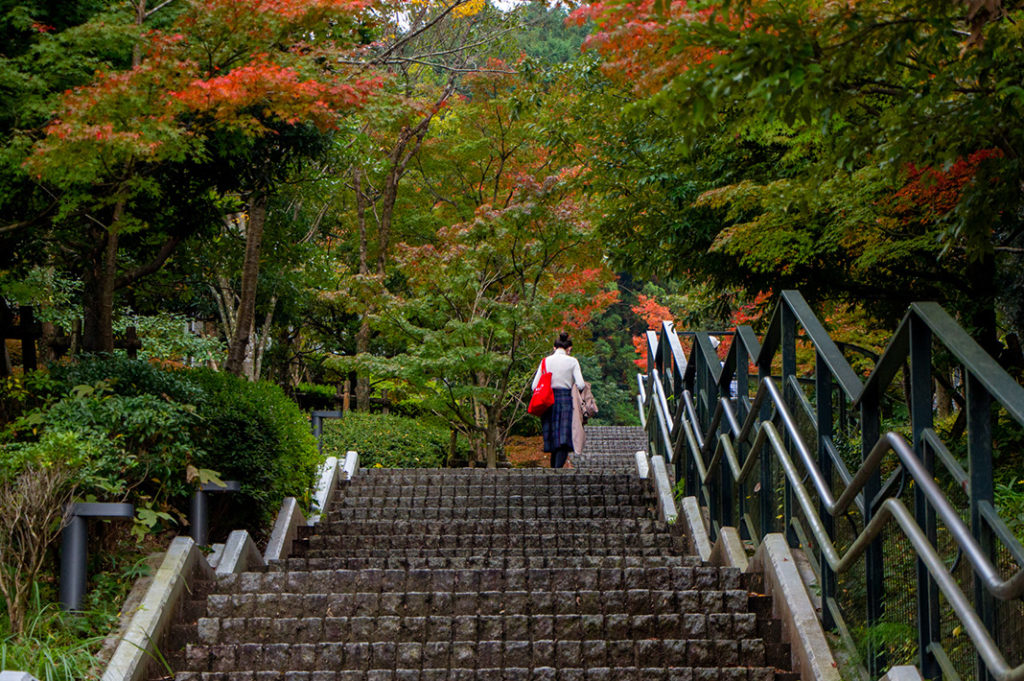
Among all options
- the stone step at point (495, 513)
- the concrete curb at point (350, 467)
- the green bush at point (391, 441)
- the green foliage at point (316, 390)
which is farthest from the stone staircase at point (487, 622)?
the green foliage at point (316, 390)

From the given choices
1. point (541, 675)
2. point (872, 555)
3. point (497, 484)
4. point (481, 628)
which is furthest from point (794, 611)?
point (497, 484)

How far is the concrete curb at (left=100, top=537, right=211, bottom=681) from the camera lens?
4.36m

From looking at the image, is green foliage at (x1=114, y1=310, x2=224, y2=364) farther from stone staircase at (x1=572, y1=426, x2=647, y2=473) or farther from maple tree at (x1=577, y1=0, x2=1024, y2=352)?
maple tree at (x1=577, y1=0, x2=1024, y2=352)

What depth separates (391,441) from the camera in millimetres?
15070

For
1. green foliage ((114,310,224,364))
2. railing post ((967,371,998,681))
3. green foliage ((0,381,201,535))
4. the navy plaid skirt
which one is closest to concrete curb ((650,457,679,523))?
the navy plaid skirt

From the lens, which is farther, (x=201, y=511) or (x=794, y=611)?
(x=201, y=511)

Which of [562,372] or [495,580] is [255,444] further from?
[562,372]

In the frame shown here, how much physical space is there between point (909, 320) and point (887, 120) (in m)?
1.83

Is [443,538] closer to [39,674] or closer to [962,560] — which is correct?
[39,674]

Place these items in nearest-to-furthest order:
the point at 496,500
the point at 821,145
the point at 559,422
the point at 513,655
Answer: the point at 513,655 → the point at 821,145 → the point at 496,500 → the point at 559,422

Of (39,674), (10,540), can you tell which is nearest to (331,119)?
(10,540)

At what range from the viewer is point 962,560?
3258 mm

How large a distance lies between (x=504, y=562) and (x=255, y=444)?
1.87m

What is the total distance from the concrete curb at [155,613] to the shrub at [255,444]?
2.27 feet
